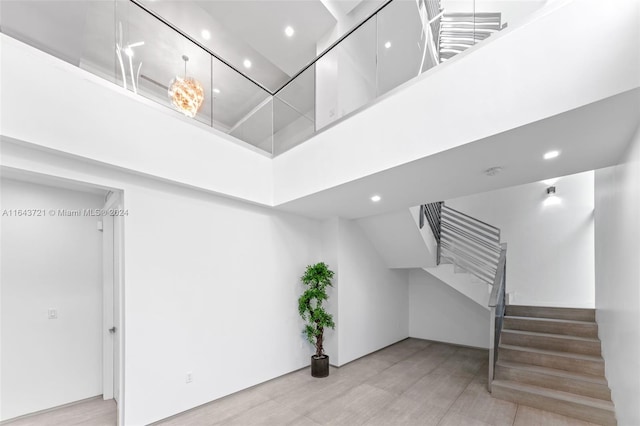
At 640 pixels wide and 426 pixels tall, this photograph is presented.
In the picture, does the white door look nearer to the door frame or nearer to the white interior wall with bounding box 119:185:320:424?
the door frame

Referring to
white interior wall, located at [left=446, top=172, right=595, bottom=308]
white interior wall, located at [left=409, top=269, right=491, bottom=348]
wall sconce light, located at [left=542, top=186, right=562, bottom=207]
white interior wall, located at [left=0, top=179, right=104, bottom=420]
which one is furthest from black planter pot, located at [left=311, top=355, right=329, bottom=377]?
wall sconce light, located at [left=542, top=186, right=562, bottom=207]

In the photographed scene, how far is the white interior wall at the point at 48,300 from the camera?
3.30 meters

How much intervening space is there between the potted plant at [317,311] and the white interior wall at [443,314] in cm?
307

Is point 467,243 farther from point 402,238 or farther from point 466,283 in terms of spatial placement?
point 402,238

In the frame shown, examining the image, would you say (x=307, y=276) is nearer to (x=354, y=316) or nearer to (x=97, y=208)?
(x=354, y=316)

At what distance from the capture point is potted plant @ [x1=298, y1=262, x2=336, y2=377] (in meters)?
4.61

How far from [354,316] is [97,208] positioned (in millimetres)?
4545

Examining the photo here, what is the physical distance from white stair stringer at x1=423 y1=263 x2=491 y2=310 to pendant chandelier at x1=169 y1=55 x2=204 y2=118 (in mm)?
5196

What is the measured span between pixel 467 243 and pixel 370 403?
12.2 feet

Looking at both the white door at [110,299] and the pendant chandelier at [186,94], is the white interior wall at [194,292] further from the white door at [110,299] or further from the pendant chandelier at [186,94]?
the pendant chandelier at [186,94]

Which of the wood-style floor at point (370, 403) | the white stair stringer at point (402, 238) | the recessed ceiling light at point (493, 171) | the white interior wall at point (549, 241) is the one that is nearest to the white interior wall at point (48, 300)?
the wood-style floor at point (370, 403)

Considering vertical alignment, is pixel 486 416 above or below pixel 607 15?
below

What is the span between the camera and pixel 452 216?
6555mm

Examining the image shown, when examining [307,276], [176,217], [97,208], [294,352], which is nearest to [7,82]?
[176,217]
